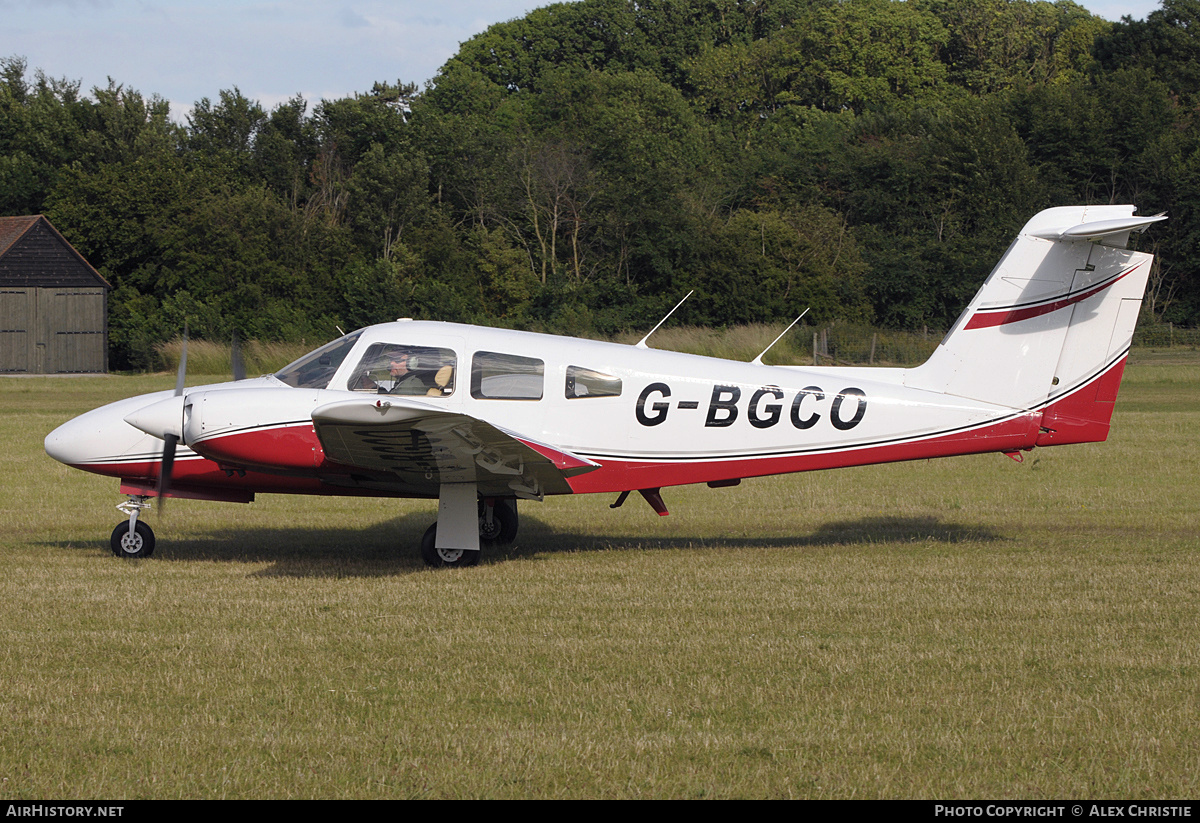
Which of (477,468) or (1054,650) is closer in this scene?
(1054,650)

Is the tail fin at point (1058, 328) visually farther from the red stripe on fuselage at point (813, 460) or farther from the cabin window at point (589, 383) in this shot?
the cabin window at point (589, 383)

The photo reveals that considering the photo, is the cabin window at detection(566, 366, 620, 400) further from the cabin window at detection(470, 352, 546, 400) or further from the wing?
the wing

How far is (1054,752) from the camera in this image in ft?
15.4

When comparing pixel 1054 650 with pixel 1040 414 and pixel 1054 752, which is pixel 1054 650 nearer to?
pixel 1054 752

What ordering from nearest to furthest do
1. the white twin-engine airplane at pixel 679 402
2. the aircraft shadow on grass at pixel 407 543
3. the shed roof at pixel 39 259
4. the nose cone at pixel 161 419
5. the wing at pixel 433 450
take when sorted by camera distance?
the wing at pixel 433 450
the nose cone at pixel 161 419
the white twin-engine airplane at pixel 679 402
the aircraft shadow on grass at pixel 407 543
the shed roof at pixel 39 259

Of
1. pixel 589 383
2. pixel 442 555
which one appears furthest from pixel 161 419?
pixel 589 383

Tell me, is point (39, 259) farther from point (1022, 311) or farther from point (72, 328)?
point (1022, 311)

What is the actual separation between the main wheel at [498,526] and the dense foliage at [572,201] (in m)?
27.4

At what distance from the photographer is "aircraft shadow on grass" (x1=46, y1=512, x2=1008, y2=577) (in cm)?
938

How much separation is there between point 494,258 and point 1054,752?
39.9 metres

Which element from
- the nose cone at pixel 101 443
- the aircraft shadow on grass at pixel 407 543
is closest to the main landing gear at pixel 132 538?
the aircraft shadow on grass at pixel 407 543

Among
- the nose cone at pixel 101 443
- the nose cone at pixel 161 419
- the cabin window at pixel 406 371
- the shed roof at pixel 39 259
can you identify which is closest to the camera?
the nose cone at pixel 161 419

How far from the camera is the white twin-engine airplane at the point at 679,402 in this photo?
29.5 feet

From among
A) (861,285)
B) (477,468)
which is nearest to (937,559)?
(477,468)
